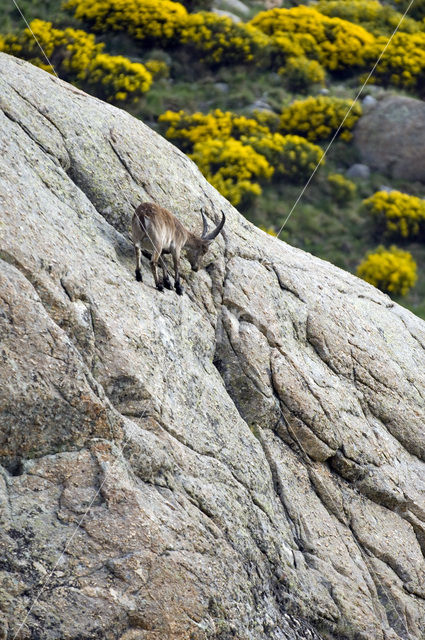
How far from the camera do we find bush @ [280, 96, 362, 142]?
1171 inches

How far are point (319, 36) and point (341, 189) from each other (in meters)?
9.55

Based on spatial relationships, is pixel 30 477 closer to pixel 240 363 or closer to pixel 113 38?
pixel 240 363

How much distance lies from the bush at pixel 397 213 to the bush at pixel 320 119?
11.8ft

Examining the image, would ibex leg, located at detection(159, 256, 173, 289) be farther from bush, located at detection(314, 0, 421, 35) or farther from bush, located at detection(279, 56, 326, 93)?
bush, located at detection(314, 0, 421, 35)

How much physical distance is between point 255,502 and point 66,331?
2.90 meters

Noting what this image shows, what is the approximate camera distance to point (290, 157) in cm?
2758

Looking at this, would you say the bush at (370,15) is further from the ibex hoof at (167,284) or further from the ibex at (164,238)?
the ibex hoof at (167,284)

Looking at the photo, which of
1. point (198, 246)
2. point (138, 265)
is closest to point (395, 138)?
point (198, 246)

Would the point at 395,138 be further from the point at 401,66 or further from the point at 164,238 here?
the point at 164,238

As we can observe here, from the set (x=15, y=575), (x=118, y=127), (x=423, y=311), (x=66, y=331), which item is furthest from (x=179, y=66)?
(x=15, y=575)

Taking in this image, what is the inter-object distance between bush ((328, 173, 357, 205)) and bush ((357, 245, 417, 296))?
9.65 ft

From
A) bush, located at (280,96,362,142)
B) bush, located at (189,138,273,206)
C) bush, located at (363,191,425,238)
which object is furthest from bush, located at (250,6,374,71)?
bush, located at (363,191,425,238)

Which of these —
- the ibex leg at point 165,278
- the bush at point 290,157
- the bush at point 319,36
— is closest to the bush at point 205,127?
the bush at point 290,157

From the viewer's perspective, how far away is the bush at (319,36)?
3338 cm
